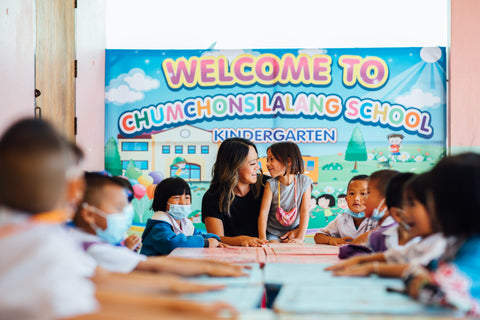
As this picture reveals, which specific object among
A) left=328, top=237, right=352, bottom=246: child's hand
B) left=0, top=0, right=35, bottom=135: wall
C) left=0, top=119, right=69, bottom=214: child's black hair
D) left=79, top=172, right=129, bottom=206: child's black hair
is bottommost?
left=328, top=237, right=352, bottom=246: child's hand

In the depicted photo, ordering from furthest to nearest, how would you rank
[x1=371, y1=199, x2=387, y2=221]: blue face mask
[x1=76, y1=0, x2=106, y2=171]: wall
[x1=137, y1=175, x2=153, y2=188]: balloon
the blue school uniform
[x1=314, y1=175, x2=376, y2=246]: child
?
[x1=137, y1=175, x2=153, y2=188]: balloon < [x1=76, y1=0, x2=106, y2=171]: wall < [x1=314, y1=175, x2=376, y2=246]: child < the blue school uniform < [x1=371, y1=199, x2=387, y2=221]: blue face mask

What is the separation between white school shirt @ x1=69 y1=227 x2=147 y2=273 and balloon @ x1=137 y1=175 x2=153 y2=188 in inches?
119

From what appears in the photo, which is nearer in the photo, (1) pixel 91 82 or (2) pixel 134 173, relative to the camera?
(1) pixel 91 82

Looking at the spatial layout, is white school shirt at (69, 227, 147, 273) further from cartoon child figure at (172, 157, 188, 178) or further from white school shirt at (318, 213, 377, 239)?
cartoon child figure at (172, 157, 188, 178)

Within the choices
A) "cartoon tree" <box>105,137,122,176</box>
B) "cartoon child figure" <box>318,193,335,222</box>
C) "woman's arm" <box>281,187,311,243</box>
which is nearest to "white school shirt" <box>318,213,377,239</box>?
"woman's arm" <box>281,187,311,243</box>

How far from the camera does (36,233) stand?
39.5 inches

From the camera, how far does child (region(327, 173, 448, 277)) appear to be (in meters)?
1.54

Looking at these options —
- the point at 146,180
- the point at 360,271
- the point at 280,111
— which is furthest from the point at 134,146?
the point at 360,271

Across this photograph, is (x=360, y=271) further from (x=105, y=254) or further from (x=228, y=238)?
(x=228, y=238)

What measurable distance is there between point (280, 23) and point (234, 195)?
88.4 inches

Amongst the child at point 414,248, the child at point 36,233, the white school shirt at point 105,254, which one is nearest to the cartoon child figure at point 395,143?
the child at point 414,248

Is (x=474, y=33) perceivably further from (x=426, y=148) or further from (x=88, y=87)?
(x=88, y=87)

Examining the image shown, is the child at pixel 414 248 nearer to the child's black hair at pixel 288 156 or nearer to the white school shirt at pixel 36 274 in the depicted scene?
the white school shirt at pixel 36 274

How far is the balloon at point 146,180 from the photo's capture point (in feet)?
15.6
